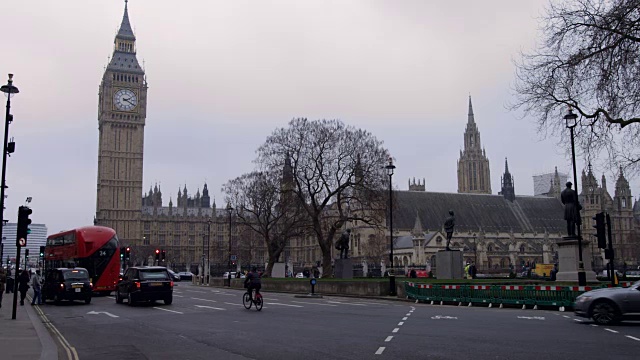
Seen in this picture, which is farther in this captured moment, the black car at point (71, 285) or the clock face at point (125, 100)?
the clock face at point (125, 100)

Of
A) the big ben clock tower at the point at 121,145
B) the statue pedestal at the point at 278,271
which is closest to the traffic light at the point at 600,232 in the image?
the statue pedestal at the point at 278,271

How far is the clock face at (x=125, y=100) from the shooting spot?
14388 cm

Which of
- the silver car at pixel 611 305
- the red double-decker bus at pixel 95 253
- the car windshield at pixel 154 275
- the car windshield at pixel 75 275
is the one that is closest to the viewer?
the silver car at pixel 611 305

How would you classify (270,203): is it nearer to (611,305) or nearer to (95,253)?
(95,253)

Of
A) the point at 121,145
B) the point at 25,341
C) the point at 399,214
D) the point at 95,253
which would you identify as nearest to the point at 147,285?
the point at 95,253

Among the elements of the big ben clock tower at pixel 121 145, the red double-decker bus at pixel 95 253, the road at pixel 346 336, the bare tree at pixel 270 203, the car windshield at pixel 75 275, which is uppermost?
the big ben clock tower at pixel 121 145

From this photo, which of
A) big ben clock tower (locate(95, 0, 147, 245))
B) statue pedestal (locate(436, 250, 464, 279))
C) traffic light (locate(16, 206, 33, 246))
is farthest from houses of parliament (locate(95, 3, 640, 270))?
traffic light (locate(16, 206, 33, 246))

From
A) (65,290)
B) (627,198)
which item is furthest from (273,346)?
(627,198)

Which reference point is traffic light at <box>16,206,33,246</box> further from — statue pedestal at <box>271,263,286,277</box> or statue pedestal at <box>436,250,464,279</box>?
statue pedestal at <box>271,263,286,277</box>

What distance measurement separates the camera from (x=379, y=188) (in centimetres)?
4769

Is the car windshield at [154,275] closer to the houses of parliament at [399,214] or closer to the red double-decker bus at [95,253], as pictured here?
the red double-decker bus at [95,253]

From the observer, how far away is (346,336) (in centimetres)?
1395

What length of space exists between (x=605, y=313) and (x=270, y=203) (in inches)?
1625

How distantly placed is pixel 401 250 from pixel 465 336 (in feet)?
322
